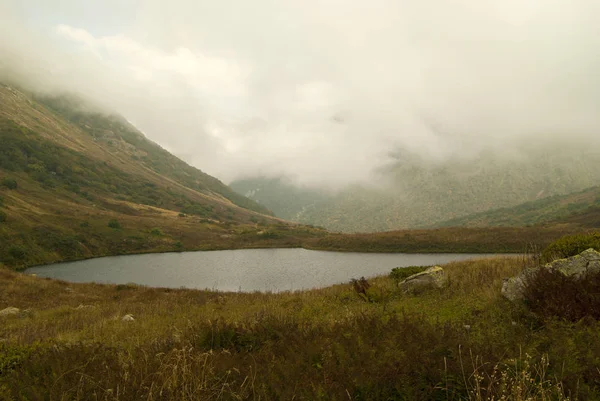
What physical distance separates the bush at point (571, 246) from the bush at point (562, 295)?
3.80 meters

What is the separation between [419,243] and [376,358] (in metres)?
79.8

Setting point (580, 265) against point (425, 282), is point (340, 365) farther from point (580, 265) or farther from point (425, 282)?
point (425, 282)

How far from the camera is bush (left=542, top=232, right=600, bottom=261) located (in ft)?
36.0

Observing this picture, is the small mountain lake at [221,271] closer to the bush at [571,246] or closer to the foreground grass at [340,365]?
the bush at [571,246]

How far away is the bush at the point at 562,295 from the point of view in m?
6.72

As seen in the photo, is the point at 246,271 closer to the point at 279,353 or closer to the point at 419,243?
the point at 419,243

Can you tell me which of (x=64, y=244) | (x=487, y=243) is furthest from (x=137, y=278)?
(x=487, y=243)

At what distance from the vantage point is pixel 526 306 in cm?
800

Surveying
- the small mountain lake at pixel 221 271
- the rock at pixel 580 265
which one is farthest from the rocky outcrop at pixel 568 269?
the small mountain lake at pixel 221 271

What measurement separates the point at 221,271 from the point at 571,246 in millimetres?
52139

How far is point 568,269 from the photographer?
8.45 m

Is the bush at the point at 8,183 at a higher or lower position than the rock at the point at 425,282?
higher

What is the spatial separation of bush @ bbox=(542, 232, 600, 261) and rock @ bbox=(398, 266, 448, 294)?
364 cm

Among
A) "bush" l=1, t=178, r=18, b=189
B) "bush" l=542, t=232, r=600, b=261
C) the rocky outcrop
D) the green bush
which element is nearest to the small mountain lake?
the green bush
